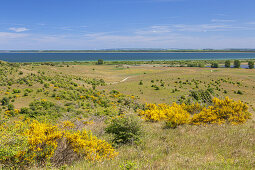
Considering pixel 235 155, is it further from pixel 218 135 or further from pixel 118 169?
pixel 118 169

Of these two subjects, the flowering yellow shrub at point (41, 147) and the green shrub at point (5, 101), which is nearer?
the flowering yellow shrub at point (41, 147)

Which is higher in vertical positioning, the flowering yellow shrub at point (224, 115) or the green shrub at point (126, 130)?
the green shrub at point (126, 130)

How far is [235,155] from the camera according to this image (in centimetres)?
615

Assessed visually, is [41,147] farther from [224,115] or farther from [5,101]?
[5,101]

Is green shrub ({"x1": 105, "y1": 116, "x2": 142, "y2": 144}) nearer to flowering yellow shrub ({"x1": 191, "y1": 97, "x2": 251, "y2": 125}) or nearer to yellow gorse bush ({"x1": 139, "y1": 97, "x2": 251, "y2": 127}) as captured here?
yellow gorse bush ({"x1": 139, "y1": 97, "x2": 251, "y2": 127})

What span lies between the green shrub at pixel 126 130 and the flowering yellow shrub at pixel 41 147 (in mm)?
1730

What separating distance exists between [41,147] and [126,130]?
12.6 ft

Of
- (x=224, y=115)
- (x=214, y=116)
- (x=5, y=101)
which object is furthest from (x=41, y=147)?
(x=5, y=101)

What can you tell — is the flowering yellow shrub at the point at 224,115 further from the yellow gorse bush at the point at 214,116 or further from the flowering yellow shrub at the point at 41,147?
the flowering yellow shrub at the point at 41,147

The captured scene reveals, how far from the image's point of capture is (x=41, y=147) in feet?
18.9

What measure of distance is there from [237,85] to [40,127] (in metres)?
50.9

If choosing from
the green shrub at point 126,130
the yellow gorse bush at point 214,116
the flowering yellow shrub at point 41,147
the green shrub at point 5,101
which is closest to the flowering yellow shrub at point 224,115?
the yellow gorse bush at point 214,116

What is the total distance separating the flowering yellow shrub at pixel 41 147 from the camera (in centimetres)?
517

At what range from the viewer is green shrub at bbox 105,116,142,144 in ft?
27.0
